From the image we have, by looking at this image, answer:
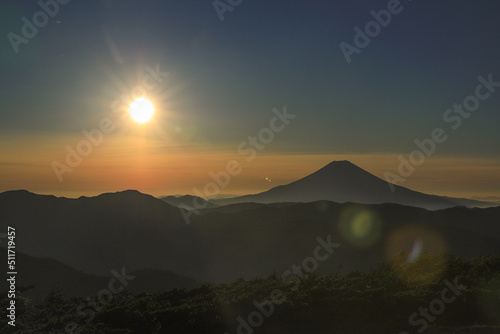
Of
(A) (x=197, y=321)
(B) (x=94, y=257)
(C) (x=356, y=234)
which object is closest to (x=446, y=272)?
(A) (x=197, y=321)

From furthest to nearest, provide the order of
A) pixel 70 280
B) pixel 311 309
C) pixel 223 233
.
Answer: pixel 223 233
pixel 70 280
pixel 311 309

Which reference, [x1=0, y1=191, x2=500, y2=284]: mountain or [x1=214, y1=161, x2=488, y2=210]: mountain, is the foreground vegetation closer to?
[x1=0, y1=191, x2=500, y2=284]: mountain

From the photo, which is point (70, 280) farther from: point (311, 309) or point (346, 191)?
point (346, 191)

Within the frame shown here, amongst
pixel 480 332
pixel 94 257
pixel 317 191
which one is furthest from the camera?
pixel 317 191

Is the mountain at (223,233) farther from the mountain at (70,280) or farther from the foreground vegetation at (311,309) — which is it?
the foreground vegetation at (311,309)

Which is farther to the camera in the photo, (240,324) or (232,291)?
(232,291)

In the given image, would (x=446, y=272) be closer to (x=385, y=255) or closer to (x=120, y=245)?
(x=385, y=255)

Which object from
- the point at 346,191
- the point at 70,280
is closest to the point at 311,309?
the point at 70,280
